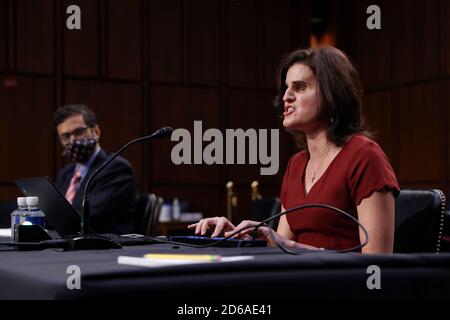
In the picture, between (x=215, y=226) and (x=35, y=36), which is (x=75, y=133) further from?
(x=35, y=36)

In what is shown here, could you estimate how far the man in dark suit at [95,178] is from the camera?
380cm

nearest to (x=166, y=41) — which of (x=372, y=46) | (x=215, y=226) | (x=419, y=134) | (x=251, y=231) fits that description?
(x=372, y=46)

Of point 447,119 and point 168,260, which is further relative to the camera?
point 447,119

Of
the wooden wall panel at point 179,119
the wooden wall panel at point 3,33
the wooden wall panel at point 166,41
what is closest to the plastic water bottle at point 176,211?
the wooden wall panel at point 179,119

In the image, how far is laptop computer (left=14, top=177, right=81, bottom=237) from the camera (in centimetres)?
226

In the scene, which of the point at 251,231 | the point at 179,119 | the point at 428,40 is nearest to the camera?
the point at 251,231

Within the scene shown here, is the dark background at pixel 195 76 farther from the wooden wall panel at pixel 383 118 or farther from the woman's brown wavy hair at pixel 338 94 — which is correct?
the woman's brown wavy hair at pixel 338 94

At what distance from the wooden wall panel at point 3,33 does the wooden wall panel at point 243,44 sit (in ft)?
7.99

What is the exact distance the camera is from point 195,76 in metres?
7.74

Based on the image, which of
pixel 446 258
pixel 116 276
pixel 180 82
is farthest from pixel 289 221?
pixel 180 82

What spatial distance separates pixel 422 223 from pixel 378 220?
11.5 inches

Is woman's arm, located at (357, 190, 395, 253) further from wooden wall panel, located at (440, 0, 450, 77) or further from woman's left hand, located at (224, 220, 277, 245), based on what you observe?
wooden wall panel, located at (440, 0, 450, 77)

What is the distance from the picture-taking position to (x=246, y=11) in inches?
316

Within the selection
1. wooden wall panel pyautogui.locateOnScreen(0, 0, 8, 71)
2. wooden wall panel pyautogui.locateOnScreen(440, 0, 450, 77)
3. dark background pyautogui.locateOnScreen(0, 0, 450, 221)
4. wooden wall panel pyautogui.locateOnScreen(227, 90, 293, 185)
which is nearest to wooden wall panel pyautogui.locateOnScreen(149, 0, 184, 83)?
dark background pyautogui.locateOnScreen(0, 0, 450, 221)
